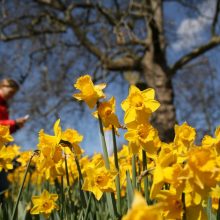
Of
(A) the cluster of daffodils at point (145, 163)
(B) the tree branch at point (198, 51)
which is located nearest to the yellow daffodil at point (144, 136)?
(A) the cluster of daffodils at point (145, 163)

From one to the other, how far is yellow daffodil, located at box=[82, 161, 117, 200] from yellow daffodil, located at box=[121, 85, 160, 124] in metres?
0.18

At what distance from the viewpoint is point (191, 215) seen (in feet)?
3.22

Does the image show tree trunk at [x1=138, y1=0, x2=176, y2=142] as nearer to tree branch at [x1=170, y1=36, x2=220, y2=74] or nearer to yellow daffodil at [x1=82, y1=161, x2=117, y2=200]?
tree branch at [x1=170, y1=36, x2=220, y2=74]

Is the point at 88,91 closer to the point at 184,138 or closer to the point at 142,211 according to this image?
the point at 184,138

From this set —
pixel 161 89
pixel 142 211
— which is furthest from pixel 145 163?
pixel 161 89

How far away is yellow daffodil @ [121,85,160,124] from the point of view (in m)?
1.25

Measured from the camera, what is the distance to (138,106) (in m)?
1.27

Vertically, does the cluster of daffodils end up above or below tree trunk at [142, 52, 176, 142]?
below

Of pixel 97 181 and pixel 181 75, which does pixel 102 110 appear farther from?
pixel 181 75

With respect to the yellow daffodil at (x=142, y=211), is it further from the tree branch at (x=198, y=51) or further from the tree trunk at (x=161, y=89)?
the tree branch at (x=198, y=51)

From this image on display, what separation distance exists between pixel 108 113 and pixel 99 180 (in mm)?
226

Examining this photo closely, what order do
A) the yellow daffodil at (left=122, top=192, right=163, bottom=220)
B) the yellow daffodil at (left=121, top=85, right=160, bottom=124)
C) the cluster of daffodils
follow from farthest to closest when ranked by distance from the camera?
the yellow daffodil at (left=121, top=85, right=160, bottom=124) < the cluster of daffodils < the yellow daffodil at (left=122, top=192, right=163, bottom=220)

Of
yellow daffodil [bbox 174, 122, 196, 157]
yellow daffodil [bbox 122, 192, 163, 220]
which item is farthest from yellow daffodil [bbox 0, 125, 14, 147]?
Result: yellow daffodil [bbox 122, 192, 163, 220]

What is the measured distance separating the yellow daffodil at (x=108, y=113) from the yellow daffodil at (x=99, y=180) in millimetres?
154
